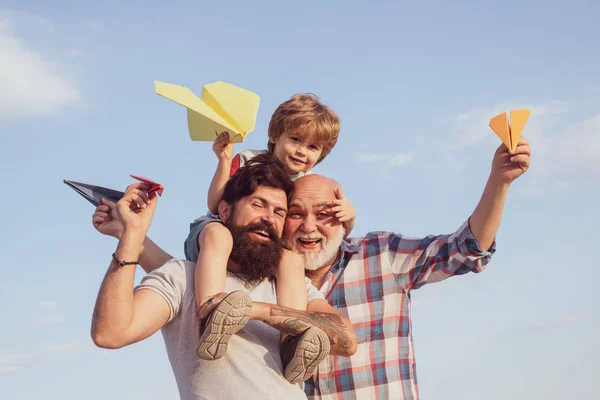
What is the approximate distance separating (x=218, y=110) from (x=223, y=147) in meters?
0.32

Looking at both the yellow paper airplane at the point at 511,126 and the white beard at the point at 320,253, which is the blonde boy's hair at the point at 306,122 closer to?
the white beard at the point at 320,253

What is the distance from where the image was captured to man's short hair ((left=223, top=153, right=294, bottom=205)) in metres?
5.97

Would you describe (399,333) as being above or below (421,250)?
below

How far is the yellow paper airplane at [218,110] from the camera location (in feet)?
20.3

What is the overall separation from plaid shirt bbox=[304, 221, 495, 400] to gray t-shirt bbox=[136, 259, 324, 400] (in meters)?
1.01

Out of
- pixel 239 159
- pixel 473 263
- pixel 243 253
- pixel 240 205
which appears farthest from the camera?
pixel 239 159

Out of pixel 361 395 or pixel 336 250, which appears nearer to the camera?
pixel 361 395

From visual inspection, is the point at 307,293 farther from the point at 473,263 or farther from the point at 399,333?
the point at 473,263

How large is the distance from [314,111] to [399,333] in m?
2.46

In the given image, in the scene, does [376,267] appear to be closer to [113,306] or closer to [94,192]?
[94,192]

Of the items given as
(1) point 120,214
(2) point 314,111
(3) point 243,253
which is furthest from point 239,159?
(1) point 120,214

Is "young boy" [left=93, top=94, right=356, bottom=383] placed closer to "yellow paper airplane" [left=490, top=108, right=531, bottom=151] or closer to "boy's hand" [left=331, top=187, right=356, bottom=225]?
"boy's hand" [left=331, top=187, right=356, bottom=225]

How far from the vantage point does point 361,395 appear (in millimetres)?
6086

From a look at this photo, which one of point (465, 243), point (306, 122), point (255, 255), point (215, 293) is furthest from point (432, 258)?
point (215, 293)
